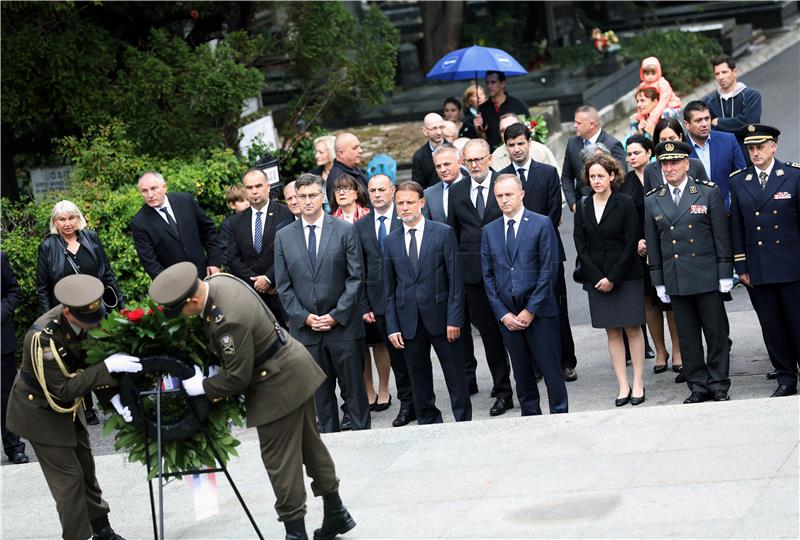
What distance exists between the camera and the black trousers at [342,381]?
10.1 m

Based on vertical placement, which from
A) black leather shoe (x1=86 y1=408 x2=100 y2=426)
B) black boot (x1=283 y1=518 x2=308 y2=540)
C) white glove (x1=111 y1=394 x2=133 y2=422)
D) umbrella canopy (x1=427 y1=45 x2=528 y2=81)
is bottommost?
black boot (x1=283 y1=518 x2=308 y2=540)

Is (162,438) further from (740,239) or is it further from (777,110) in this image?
(777,110)

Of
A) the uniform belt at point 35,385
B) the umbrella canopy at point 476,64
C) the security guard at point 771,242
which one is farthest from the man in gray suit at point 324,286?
the umbrella canopy at point 476,64

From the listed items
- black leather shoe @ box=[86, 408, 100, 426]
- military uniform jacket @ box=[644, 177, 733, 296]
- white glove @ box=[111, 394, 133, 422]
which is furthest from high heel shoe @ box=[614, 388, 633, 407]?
black leather shoe @ box=[86, 408, 100, 426]

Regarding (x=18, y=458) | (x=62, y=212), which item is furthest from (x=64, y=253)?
(x=18, y=458)

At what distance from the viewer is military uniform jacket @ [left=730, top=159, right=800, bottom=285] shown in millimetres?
9570

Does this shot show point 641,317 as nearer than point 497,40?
Yes

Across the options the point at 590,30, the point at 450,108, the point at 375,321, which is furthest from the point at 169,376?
the point at 590,30

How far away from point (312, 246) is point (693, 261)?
9.75 ft

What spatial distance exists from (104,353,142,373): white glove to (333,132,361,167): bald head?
196 inches

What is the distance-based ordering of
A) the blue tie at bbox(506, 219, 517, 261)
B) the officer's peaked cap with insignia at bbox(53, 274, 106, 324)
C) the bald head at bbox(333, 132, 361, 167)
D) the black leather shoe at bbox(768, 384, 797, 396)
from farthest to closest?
the bald head at bbox(333, 132, 361, 167) → the blue tie at bbox(506, 219, 517, 261) → the black leather shoe at bbox(768, 384, 797, 396) → the officer's peaked cap with insignia at bbox(53, 274, 106, 324)

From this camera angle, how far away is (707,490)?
7.41 m

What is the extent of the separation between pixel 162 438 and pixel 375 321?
344 centimetres

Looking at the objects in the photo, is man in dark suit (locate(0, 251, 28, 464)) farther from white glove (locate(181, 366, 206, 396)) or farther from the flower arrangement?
white glove (locate(181, 366, 206, 396))
